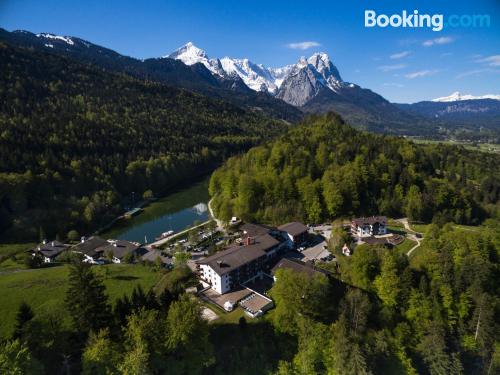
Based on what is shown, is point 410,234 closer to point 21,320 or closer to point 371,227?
point 371,227

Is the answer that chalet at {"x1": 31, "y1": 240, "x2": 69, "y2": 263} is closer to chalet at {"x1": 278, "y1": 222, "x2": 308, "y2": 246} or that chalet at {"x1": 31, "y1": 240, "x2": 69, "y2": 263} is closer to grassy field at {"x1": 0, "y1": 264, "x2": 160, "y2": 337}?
grassy field at {"x1": 0, "y1": 264, "x2": 160, "y2": 337}

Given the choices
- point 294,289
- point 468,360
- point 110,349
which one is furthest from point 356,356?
point 110,349

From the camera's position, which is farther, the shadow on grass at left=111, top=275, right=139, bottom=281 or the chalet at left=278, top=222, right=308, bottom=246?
the chalet at left=278, top=222, right=308, bottom=246

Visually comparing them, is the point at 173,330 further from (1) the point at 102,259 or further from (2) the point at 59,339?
(1) the point at 102,259

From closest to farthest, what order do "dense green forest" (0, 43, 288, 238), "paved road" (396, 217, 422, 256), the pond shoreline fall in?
"paved road" (396, 217, 422, 256) → the pond shoreline → "dense green forest" (0, 43, 288, 238)

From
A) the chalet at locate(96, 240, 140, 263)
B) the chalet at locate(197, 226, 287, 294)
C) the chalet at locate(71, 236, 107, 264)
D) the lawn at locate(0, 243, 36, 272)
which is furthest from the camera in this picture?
the chalet at locate(71, 236, 107, 264)

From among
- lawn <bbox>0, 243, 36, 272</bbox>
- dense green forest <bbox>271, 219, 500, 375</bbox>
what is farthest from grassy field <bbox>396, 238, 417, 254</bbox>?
lawn <bbox>0, 243, 36, 272</bbox>

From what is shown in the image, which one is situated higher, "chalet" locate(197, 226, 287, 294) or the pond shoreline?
"chalet" locate(197, 226, 287, 294)
